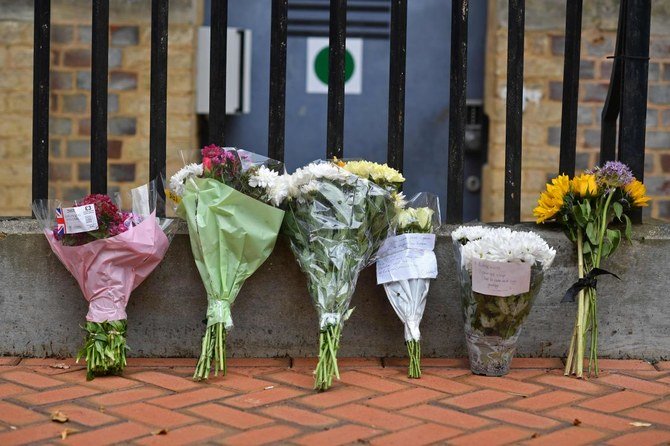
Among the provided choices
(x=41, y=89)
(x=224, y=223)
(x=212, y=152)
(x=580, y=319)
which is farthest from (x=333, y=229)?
(x=41, y=89)

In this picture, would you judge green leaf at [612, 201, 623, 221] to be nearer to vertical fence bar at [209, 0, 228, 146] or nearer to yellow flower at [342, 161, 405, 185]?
yellow flower at [342, 161, 405, 185]

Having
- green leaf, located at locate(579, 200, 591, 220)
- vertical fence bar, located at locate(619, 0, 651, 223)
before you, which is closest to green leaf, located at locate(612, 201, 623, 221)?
green leaf, located at locate(579, 200, 591, 220)

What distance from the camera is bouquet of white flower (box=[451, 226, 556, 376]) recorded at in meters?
3.86

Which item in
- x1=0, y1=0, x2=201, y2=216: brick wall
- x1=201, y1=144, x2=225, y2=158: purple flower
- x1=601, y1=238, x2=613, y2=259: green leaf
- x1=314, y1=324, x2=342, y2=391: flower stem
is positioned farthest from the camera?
x1=0, y1=0, x2=201, y2=216: brick wall

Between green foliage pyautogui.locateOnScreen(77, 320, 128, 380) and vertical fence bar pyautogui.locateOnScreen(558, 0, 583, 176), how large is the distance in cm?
178

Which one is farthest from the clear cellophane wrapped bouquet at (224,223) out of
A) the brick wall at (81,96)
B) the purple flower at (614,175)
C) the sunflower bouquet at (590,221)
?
the brick wall at (81,96)

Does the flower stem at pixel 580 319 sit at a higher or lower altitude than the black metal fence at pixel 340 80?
lower

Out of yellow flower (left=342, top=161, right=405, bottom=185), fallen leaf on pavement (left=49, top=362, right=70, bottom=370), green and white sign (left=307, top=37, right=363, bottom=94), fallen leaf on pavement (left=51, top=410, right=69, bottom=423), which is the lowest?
fallen leaf on pavement (left=51, top=410, right=69, bottom=423)

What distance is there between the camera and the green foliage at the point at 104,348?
3.87 m

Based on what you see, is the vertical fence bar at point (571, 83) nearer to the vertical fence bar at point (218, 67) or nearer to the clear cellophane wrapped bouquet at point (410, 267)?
the clear cellophane wrapped bouquet at point (410, 267)

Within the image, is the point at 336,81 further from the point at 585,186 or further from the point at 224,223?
the point at 585,186

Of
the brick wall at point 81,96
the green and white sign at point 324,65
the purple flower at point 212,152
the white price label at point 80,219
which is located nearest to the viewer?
the white price label at point 80,219

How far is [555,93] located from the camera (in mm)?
6730

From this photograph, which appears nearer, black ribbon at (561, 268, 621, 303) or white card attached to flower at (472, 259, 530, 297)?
white card attached to flower at (472, 259, 530, 297)
